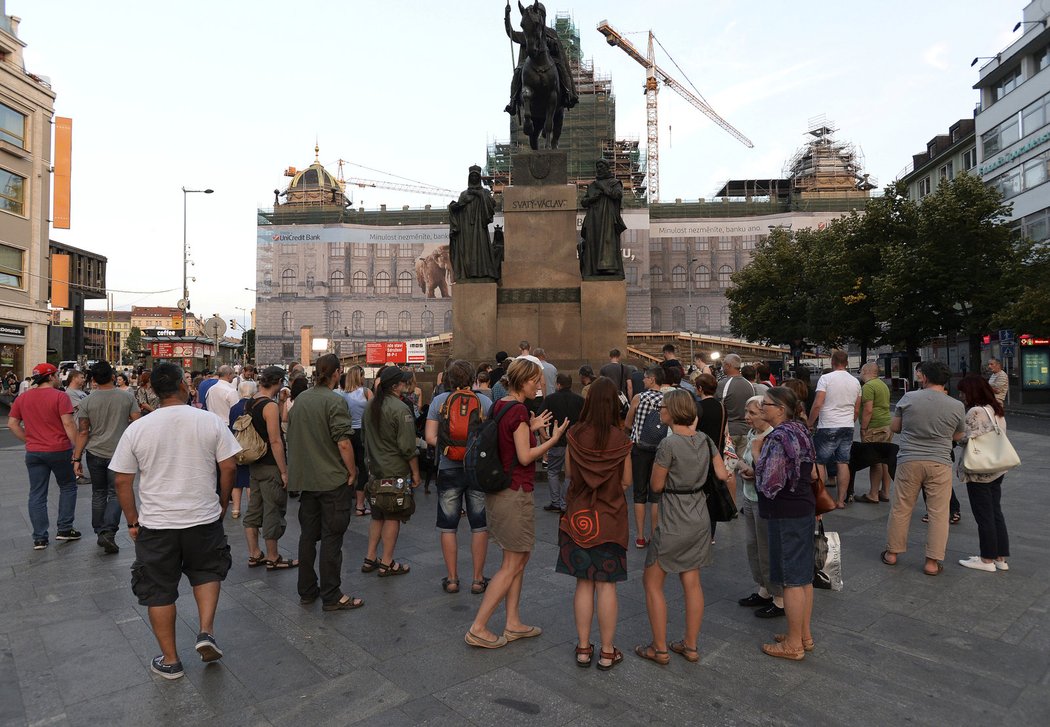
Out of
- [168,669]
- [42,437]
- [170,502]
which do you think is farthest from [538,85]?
Result: [168,669]

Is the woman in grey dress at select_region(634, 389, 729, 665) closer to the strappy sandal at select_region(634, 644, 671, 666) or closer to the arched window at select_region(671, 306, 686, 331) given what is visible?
the strappy sandal at select_region(634, 644, 671, 666)

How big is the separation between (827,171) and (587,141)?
1075 inches

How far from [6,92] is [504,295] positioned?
102 feet

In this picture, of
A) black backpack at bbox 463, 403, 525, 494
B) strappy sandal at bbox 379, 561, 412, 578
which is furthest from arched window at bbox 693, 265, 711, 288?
black backpack at bbox 463, 403, 525, 494

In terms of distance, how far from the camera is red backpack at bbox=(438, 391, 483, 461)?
477 centimetres

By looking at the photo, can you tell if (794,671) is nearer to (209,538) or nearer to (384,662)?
(384,662)

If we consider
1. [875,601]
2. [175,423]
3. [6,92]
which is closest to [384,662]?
[175,423]

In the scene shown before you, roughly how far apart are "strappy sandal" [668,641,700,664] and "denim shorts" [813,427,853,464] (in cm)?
450

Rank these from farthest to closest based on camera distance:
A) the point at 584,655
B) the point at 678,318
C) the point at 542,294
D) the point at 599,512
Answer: the point at 678,318 → the point at 542,294 → the point at 584,655 → the point at 599,512

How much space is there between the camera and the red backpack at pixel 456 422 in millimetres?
4770

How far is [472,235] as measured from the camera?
12148 millimetres

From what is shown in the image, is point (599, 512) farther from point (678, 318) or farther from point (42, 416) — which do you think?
point (678, 318)

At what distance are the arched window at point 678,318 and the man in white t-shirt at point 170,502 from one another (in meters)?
65.7

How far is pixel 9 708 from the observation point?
10.6 feet
